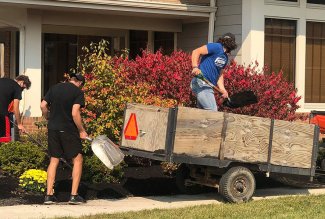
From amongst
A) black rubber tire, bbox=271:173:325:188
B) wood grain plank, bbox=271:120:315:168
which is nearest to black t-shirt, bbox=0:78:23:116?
wood grain plank, bbox=271:120:315:168

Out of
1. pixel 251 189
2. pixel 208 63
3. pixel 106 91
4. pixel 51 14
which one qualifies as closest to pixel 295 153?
pixel 251 189

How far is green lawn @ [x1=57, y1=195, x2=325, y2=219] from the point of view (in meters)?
7.65

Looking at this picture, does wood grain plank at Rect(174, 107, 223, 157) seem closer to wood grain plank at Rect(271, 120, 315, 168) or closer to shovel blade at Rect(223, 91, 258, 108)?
shovel blade at Rect(223, 91, 258, 108)

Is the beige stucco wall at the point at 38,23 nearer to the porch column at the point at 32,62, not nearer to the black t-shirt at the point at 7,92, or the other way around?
the porch column at the point at 32,62

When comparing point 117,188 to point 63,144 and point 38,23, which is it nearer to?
point 63,144

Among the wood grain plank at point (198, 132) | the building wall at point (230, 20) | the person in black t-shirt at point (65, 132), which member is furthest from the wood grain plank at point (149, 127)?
the building wall at point (230, 20)

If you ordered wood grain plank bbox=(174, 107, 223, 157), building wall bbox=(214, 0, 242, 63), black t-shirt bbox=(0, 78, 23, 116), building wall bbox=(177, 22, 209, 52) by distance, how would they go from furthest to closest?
building wall bbox=(177, 22, 209, 52) < building wall bbox=(214, 0, 242, 63) < black t-shirt bbox=(0, 78, 23, 116) < wood grain plank bbox=(174, 107, 223, 157)

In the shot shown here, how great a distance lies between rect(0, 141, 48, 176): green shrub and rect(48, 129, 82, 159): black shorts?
5.09 feet

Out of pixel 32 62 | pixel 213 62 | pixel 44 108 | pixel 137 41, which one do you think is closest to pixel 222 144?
pixel 213 62

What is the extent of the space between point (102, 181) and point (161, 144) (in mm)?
1753

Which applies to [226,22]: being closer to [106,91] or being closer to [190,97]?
[190,97]

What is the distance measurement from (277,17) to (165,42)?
298cm

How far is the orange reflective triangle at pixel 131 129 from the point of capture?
28.5 ft

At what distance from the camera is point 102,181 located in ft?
31.6
